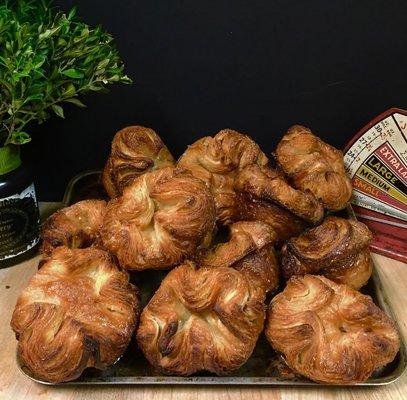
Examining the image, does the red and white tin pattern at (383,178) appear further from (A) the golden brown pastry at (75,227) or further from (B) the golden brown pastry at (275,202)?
(A) the golden brown pastry at (75,227)

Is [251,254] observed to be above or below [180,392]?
above

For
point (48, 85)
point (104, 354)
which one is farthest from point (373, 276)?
point (48, 85)

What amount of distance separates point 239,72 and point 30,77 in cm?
66

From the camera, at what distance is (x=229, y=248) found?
1.36 meters

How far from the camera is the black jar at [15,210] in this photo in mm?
1472

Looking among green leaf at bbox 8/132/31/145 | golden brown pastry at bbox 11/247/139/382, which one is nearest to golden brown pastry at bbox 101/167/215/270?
golden brown pastry at bbox 11/247/139/382

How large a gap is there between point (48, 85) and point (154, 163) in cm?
35

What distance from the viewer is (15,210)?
150 cm

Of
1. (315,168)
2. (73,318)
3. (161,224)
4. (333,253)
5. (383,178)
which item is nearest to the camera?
(73,318)

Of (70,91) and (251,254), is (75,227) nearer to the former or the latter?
(70,91)

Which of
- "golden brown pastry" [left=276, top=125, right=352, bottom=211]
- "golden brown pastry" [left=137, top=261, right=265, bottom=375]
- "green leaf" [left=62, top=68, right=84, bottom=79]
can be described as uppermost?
"green leaf" [left=62, top=68, right=84, bottom=79]

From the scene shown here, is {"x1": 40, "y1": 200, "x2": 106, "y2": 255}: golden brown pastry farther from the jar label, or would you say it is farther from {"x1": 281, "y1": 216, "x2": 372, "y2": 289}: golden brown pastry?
{"x1": 281, "y1": 216, "x2": 372, "y2": 289}: golden brown pastry

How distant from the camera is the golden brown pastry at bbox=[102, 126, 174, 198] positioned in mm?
1532

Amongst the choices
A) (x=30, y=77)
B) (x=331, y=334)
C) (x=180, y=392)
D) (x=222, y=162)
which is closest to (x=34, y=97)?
(x=30, y=77)
